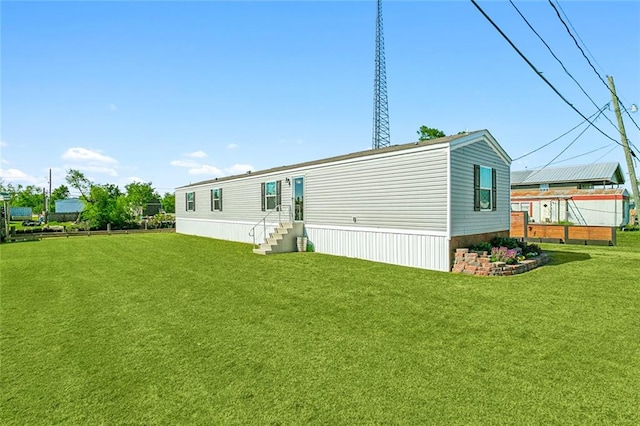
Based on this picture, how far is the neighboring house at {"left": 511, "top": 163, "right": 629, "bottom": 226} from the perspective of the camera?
24.3m

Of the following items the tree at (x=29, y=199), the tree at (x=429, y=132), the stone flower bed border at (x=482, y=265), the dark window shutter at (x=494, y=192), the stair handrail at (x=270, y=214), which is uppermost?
the tree at (x=429, y=132)

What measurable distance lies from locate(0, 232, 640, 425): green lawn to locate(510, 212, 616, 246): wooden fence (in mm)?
8544

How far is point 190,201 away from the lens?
79.0 ft

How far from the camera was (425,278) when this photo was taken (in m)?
8.29

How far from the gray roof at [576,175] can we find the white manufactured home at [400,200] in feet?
73.3

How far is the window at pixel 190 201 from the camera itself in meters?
23.6

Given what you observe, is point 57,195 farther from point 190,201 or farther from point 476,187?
point 476,187

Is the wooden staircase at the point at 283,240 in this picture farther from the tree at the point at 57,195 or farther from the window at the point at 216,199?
the tree at the point at 57,195

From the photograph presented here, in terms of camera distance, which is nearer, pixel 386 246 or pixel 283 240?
pixel 386 246

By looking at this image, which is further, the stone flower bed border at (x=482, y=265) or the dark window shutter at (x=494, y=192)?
the dark window shutter at (x=494, y=192)

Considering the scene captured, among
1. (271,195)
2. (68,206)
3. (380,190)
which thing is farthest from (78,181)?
(380,190)

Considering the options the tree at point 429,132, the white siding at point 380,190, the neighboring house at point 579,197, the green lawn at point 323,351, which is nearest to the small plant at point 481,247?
the white siding at point 380,190

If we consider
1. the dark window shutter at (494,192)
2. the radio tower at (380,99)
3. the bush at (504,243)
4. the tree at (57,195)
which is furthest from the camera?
the tree at (57,195)

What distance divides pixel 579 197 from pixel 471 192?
21122 millimetres
